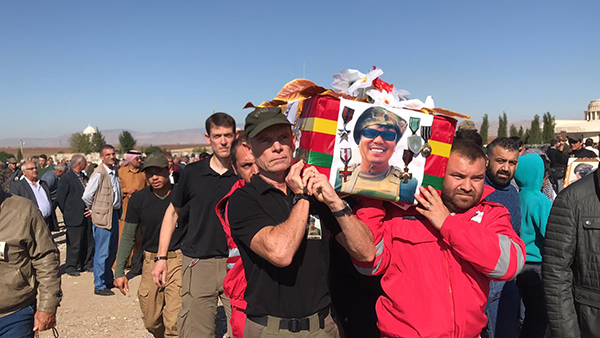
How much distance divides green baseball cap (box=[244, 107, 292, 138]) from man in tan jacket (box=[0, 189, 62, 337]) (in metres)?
2.08

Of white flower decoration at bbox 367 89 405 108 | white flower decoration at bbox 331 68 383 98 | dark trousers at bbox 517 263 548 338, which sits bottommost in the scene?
dark trousers at bbox 517 263 548 338

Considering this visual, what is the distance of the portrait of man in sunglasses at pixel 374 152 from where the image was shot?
249cm

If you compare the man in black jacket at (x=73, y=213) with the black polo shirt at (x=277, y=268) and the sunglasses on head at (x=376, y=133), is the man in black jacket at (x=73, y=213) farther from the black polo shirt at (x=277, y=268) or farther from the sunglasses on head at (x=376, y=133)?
the sunglasses on head at (x=376, y=133)

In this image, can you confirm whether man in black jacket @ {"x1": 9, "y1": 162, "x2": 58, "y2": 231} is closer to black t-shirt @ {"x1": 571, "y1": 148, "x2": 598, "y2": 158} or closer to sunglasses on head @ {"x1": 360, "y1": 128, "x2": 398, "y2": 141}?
sunglasses on head @ {"x1": 360, "y1": 128, "x2": 398, "y2": 141}

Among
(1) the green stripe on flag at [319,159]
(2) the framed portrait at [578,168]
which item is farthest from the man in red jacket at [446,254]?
(2) the framed portrait at [578,168]

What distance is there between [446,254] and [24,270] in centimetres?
319

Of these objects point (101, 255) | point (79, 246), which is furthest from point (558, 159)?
point (79, 246)

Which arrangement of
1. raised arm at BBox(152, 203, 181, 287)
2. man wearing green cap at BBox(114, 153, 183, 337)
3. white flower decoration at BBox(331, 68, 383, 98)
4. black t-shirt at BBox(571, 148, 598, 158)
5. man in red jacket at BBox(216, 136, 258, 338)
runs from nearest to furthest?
white flower decoration at BBox(331, 68, 383, 98)
man in red jacket at BBox(216, 136, 258, 338)
raised arm at BBox(152, 203, 181, 287)
man wearing green cap at BBox(114, 153, 183, 337)
black t-shirt at BBox(571, 148, 598, 158)

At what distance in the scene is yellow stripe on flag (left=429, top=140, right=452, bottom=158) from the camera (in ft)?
8.49

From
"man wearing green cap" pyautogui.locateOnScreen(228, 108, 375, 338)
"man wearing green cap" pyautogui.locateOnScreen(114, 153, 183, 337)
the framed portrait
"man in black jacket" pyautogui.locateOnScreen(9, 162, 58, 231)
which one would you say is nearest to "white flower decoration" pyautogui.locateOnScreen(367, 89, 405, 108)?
"man wearing green cap" pyautogui.locateOnScreen(228, 108, 375, 338)

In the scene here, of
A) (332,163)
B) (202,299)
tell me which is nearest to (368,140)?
(332,163)

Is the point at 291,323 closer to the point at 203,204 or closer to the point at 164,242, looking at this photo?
the point at 203,204

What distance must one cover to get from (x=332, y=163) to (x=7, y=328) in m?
2.87

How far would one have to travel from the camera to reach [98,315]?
7008mm
